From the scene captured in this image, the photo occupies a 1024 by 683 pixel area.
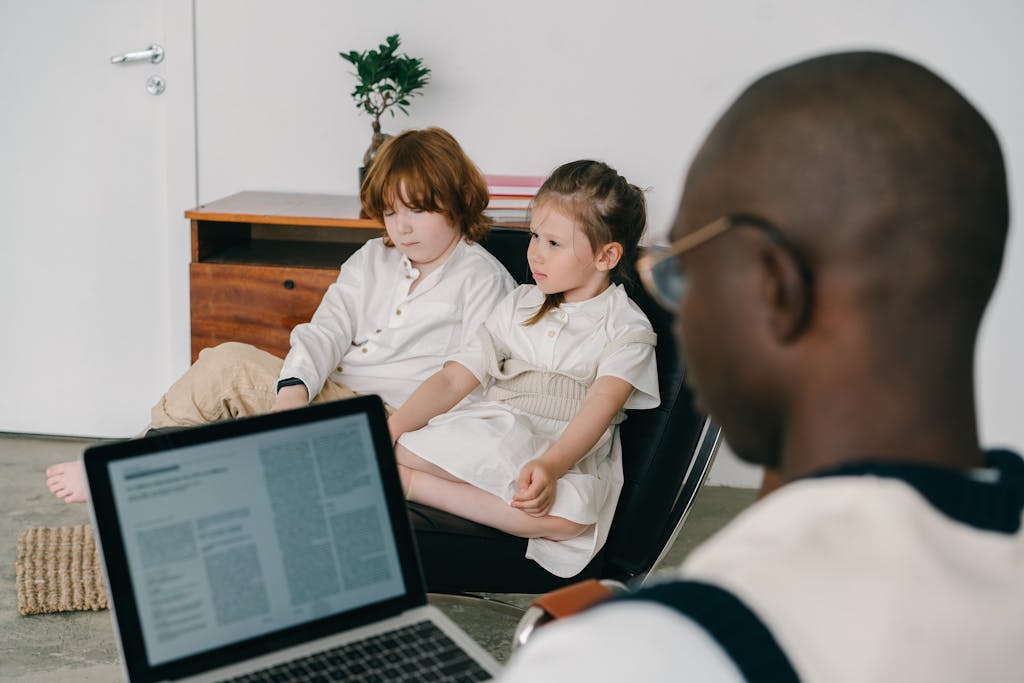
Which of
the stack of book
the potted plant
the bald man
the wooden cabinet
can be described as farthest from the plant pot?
the bald man

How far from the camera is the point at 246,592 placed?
3.50 ft

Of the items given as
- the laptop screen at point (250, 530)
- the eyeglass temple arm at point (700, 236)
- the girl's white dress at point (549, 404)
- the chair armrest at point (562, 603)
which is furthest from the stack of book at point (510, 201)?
the eyeglass temple arm at point (700, 236)

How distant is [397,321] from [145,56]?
1.33 m

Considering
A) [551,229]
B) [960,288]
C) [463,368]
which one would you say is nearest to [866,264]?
[960,288]

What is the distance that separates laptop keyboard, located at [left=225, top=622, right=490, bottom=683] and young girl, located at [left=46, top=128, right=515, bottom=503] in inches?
43.5

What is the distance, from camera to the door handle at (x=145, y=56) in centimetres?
300

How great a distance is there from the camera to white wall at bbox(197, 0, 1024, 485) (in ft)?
9.36

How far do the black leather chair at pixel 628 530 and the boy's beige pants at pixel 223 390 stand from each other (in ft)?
1.75

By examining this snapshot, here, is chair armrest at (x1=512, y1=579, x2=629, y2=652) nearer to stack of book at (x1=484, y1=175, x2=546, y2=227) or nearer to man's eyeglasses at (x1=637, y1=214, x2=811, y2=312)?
man's eyeglasses at (x1=637, y1=214, x2=811, y2=312)

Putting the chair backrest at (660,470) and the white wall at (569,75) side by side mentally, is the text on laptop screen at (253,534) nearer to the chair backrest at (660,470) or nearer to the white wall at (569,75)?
the chair backrest at (660,470)

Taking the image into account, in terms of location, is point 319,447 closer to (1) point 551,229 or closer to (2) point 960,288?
(2) point 960,288

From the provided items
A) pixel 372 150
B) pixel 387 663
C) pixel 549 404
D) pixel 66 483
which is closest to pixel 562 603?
pixel 387 663

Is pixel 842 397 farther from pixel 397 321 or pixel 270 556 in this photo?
pixel 397 321

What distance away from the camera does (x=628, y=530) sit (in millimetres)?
1907
